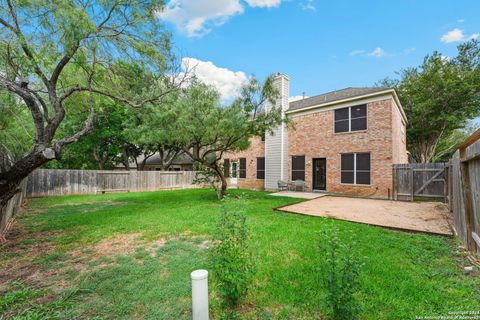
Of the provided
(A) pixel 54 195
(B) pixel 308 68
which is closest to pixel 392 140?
(B) pixel 308 68

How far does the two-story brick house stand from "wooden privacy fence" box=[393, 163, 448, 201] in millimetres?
421

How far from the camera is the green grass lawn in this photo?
2432mm

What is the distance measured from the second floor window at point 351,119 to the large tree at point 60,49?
10.0 meters

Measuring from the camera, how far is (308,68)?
39.0 feet

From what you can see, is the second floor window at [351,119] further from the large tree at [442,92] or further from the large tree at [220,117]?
the large tree at [442,92]

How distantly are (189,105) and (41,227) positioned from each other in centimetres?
576

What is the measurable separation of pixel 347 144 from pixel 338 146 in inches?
18.9

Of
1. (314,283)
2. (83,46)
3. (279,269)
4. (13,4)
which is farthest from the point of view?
(83,46)

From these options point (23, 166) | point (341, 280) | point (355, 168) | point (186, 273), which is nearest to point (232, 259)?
point (341, 280)

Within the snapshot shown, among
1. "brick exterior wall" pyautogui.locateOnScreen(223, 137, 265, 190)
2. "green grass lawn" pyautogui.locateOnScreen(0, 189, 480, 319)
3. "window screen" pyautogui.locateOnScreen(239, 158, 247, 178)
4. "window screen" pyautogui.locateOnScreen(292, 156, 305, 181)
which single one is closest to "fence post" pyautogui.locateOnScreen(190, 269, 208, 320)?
"green grass lawn" pyautogui.locateOnScreen(0, 189, 480, 319)

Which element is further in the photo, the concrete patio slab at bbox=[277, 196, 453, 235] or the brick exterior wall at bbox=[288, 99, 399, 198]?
the brick exterior wall at bbox=[288, 99, 399, 198]

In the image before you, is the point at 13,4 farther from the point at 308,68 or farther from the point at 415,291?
the point at 308,68

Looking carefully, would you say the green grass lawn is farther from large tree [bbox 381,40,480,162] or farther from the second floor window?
large tree [bbox 381,40,480,162]

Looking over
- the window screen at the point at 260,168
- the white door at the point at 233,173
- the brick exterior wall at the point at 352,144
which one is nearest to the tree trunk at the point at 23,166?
the brick exterior wall at the point at 352,144
